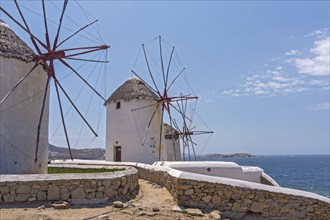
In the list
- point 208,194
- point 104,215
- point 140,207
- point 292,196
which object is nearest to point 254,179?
point 292,196

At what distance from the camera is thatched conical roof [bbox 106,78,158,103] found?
70.0 ft

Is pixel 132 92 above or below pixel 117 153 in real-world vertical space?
above

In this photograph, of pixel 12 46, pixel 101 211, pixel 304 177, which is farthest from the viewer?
pixel 304 177

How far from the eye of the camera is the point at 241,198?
942cm

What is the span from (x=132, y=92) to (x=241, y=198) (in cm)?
1344

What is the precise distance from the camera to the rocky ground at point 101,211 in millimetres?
7246

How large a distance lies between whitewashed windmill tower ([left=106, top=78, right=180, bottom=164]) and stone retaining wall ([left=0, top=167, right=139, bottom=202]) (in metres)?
11.1

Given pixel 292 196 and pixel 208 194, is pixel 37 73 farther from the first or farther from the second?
pixel 292 196

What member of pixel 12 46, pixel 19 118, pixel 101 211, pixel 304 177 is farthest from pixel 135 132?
pixel 304 177

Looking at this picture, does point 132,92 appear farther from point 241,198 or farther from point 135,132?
point 241,198

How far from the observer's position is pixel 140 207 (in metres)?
8.52

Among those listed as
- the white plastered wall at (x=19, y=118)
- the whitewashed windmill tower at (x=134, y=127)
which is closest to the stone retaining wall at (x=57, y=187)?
the white plastered wall at (x=19, y=118)

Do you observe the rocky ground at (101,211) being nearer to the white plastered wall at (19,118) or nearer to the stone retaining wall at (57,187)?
the stone retaining wall at (57,187)

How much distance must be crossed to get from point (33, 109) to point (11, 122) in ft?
3.80
